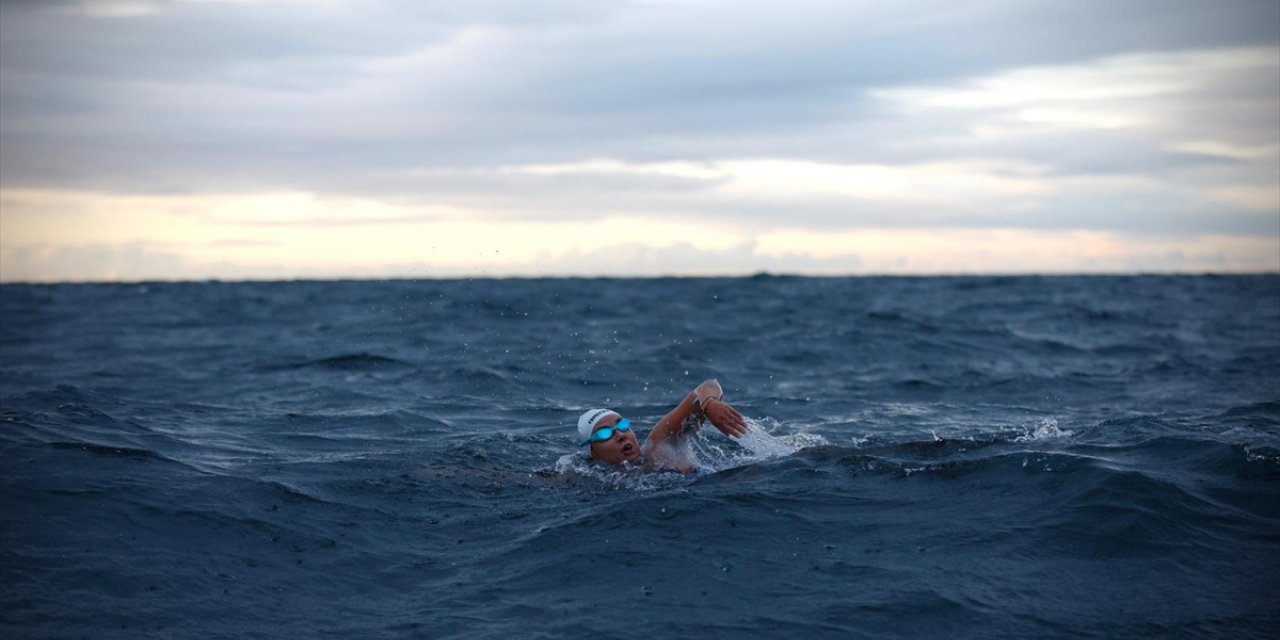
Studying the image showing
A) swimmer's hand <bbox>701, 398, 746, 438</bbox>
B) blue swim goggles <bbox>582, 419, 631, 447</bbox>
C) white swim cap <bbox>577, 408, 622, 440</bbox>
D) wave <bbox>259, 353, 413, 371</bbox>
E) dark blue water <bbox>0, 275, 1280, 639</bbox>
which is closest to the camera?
dark blue water <bbox>0, 275, 1280, 639</bbox>

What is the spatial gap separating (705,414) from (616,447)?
2.99 feet

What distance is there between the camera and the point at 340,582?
7426 millimetres

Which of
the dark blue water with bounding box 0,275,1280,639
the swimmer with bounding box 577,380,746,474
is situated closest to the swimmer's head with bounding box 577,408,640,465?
the swimmer with bounding box 577,380,746,474

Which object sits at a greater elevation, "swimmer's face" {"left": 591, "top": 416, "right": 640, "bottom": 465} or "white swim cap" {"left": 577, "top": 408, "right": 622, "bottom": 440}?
"white swim cap" {"left": 577, "top": 408, "right": 622, "bottom": 440}

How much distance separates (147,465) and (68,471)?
0.66 meters

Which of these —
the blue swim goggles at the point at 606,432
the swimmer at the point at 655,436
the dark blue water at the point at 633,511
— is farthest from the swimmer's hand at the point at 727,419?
the blue swim goggles at the point at 606,432

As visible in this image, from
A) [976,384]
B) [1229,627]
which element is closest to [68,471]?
[1229,627]

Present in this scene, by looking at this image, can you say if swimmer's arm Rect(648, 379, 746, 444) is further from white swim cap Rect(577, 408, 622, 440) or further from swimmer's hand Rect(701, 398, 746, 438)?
white swim cap Rect(577, 408, 622, 440)

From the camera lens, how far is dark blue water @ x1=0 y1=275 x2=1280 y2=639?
6.71 metres

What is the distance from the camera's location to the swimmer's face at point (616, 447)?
986 centimetres

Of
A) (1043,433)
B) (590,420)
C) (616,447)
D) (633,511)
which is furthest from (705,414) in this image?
Result: (1043,433)

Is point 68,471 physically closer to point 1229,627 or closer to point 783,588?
point 783,588

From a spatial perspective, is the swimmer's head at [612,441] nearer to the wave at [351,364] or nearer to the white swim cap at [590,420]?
the white swim cap at [590,420]

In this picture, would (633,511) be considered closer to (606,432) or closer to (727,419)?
(727,419)
